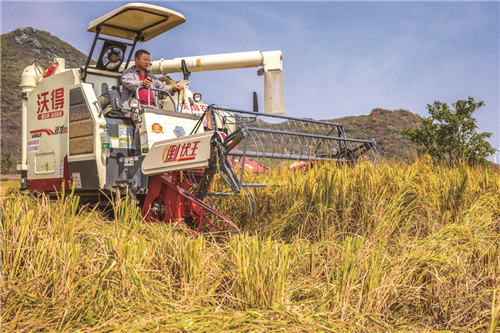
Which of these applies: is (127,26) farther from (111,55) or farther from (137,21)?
(111,55)

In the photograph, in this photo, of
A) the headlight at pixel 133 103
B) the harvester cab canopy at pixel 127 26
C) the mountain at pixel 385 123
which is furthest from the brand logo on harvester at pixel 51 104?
the mountain at pixel 385 123

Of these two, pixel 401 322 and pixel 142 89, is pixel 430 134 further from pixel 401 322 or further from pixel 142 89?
pixel 401 322

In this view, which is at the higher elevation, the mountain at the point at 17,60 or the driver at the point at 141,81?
the mountain at the point at 17,60

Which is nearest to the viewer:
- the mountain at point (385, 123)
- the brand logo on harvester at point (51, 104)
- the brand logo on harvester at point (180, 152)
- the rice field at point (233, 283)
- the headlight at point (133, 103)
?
the rice field at point (233, 283)

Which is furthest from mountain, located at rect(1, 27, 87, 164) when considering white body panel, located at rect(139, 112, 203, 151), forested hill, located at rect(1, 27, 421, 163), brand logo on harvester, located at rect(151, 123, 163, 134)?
brand logo on harvester, located at rect(151, 123, 163, 134)

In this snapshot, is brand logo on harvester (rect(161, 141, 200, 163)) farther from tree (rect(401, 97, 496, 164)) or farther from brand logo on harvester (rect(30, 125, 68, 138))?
tree (rect(401, 97, 496, 164))

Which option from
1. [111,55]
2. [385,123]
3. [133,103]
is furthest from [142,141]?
[385,123]

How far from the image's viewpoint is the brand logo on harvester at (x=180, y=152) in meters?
4.55

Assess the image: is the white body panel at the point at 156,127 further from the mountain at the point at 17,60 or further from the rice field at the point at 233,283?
the mountain at the point at 17,60

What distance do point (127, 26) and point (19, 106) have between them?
66.4m

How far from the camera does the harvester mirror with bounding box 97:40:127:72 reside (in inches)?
275

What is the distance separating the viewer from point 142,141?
5570mm

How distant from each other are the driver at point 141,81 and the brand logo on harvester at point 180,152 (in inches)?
58.1

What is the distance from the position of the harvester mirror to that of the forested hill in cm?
114
